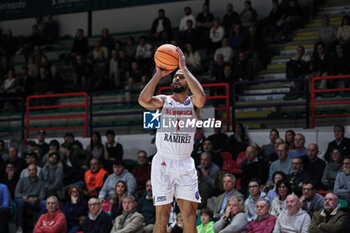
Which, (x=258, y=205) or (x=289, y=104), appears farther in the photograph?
(x=289, y=104)

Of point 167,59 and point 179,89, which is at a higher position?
point 167,59

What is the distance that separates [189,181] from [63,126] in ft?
33.0

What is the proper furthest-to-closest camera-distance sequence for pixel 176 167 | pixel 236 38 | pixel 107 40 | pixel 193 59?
pixel 107 40, pixel 236 38, pixel 193 59, pixel 176 167

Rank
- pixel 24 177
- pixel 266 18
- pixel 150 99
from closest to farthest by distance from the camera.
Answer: pixel 150 99 < pixel 24 177 < pixel 266 18

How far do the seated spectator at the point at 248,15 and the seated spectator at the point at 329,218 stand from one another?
799 cm

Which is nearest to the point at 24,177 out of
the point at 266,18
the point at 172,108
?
the point at 172,108

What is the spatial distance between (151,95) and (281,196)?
162 inches

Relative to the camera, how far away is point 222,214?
36.1 ft

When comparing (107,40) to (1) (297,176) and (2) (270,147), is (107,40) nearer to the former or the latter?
(2) (270,147)

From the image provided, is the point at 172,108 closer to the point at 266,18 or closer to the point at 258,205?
the point at 258,205

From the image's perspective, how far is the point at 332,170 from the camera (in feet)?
37.3

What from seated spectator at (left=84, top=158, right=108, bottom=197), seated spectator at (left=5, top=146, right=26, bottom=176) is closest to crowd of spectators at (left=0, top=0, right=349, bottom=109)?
seated spectator at (left=5, top=146, right=26, bottom=176)

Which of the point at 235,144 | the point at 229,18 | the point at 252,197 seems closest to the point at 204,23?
the point at 229,18

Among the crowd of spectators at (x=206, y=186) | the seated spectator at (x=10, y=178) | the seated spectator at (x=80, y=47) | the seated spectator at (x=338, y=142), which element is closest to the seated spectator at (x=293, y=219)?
the crowd of spectators at (x=206, y=186)
